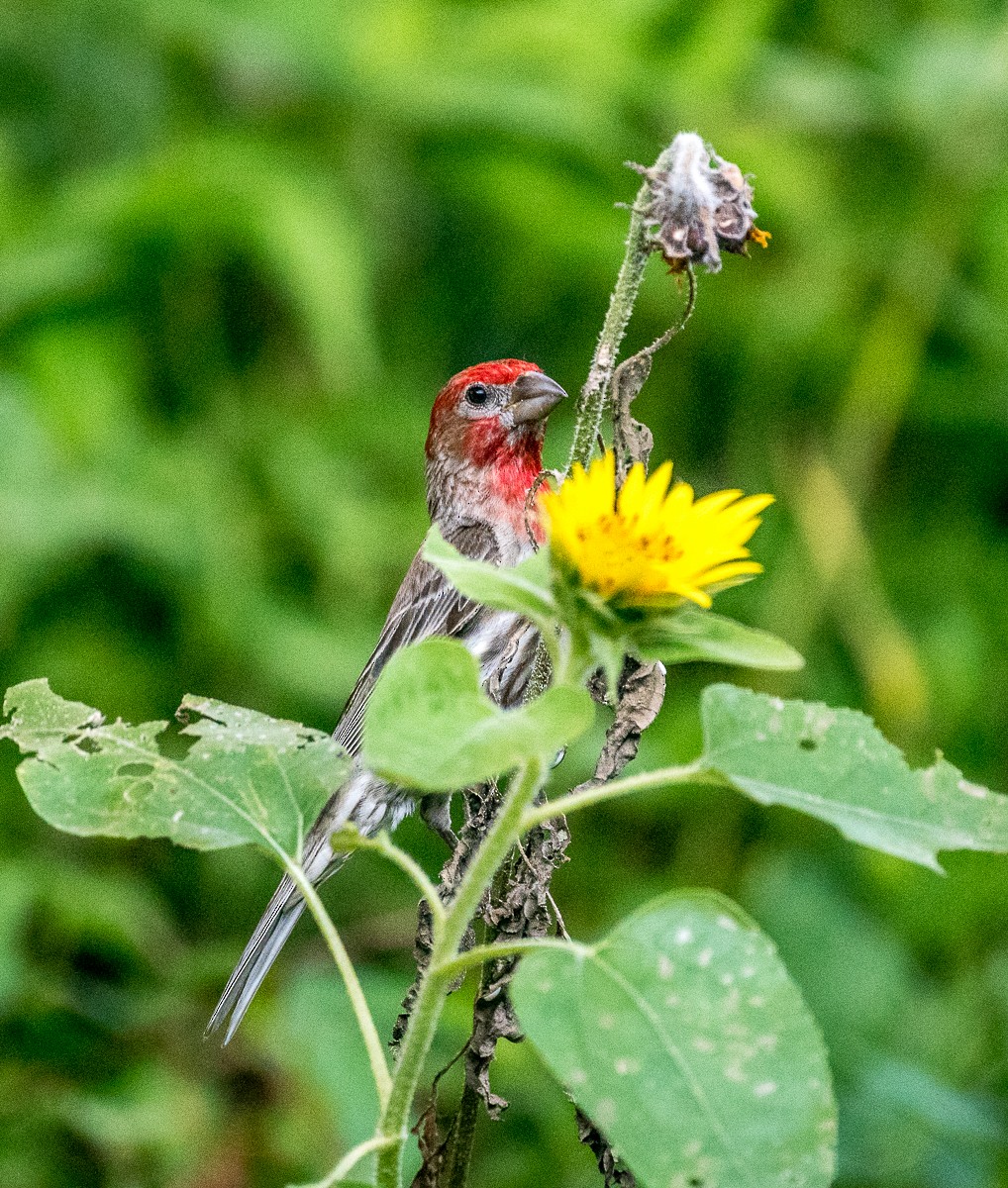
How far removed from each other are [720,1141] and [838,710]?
39 centimetres

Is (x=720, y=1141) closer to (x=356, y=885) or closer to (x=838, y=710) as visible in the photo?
(x=838, y=710)

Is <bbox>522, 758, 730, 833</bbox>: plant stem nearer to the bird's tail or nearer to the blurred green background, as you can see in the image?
the bird's tail

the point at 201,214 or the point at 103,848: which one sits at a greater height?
the point at 201,214

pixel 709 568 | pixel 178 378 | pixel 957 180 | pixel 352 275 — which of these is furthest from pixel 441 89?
pixel 709 568

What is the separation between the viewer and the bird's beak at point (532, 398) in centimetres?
384

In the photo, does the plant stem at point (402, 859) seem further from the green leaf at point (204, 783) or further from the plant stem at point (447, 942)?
the green leaf at point (204, 783)

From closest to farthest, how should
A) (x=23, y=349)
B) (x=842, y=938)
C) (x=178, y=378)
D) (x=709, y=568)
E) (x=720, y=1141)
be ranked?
(x=720, y=1141)
(x=709, y=568)
(x=842, y=938)
(x=23, y=349)
(x=178, y=378)

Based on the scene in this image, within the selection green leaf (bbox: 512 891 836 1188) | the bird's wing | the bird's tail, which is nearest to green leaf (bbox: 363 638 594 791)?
green leaf (bbox: 512 891 836 1188)

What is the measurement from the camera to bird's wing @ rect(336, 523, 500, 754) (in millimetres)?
4078

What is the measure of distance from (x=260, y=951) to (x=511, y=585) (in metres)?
2.53

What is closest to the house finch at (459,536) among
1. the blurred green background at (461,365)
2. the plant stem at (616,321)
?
the blurred green background at (461,365)

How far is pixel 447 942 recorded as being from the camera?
1227 mm

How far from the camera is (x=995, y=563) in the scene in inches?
211

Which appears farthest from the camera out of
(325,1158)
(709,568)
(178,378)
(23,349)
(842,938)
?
(178,378)
